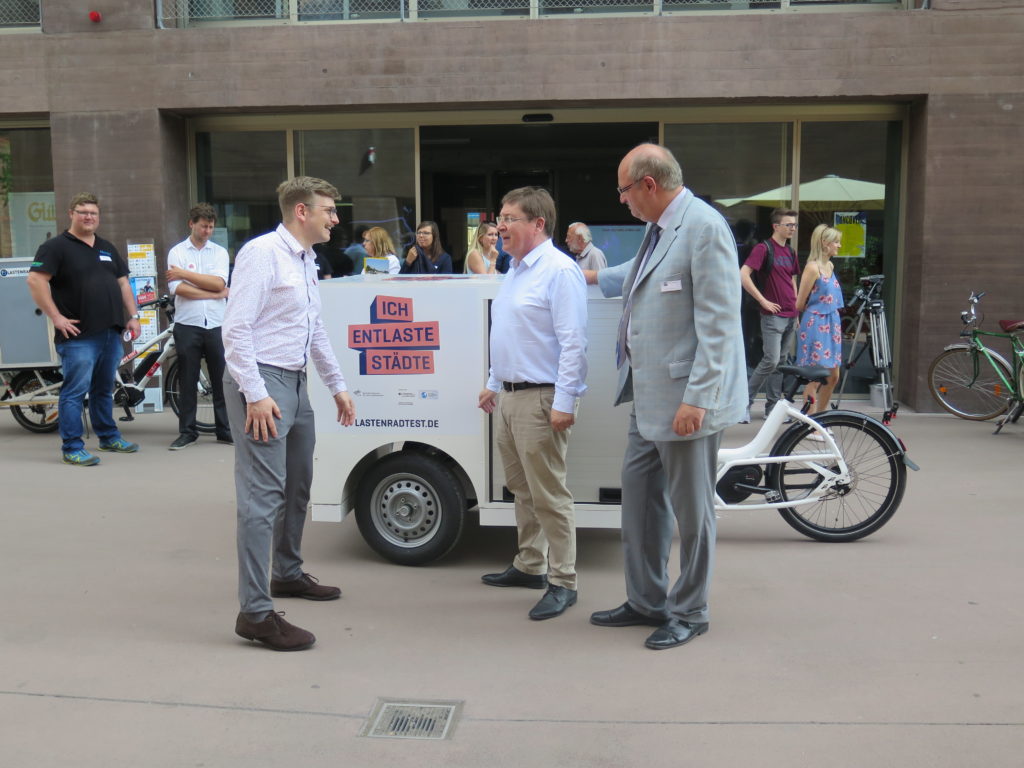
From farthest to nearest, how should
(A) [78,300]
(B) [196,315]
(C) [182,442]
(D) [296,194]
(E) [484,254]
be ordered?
(E) [484,254]
(C) [182,442]
(B) [196,315]
(A) [78,300]
(D) [296,194]

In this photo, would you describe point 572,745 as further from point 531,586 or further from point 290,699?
point 531,586

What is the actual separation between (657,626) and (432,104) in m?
7.82

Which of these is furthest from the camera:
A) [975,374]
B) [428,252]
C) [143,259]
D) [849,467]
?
[143,259]

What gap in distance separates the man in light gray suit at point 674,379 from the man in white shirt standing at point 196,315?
16.9ft

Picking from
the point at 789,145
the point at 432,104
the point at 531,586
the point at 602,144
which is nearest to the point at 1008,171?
the point at 789,145

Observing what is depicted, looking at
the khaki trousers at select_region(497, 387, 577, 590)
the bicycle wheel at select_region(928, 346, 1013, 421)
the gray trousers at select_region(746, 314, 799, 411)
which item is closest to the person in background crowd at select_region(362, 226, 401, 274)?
the gray trousers at select_region(746, 314, 799, 411)

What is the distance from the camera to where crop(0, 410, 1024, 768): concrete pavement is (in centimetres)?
333

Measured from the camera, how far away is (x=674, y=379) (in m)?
3.95

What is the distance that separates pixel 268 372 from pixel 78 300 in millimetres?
4583

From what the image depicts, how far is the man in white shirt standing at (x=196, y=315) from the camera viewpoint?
849 centimetres

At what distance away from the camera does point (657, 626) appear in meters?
4.39

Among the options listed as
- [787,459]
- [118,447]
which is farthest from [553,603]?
[118,447]

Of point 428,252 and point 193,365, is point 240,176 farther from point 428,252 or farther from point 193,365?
point 193,365

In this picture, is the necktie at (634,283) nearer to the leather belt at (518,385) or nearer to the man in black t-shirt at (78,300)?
the leather belt at (518,385)
